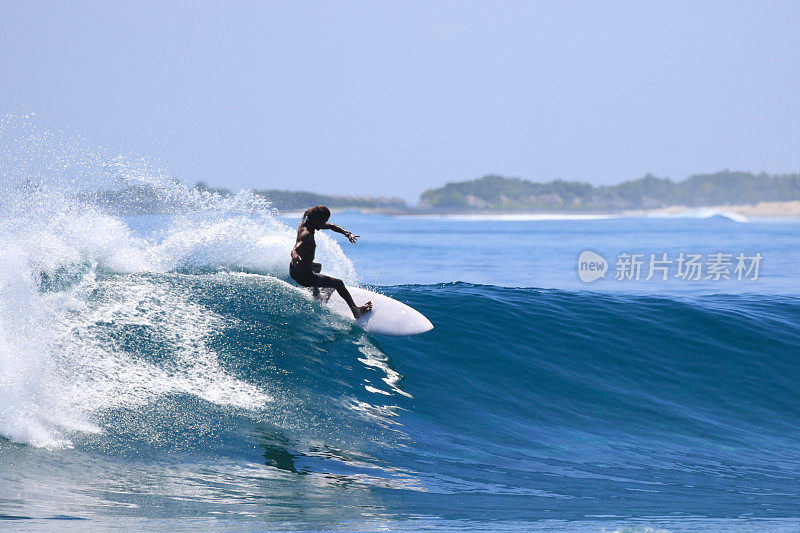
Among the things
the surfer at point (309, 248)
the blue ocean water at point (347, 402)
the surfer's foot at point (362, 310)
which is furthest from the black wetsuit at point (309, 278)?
the blue ocean water at point (347, 402)

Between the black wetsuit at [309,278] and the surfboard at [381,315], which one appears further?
the surfboard at [381,315]

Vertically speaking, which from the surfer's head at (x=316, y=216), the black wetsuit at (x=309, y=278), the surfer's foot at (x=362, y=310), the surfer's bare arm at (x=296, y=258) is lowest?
the surfer's foot at (x=362, y=310)

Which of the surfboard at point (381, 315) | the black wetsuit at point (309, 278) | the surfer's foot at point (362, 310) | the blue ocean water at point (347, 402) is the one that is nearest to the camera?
the blue ocean water at point (347, 402)

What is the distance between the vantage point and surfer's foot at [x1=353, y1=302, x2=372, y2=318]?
10586 millimetres

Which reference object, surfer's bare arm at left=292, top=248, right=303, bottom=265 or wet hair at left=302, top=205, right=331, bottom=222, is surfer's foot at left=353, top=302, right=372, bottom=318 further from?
wet hair at left=302, top=205, right=331, bottom=222

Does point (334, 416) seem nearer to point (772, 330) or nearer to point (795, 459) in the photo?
point (795, 459)

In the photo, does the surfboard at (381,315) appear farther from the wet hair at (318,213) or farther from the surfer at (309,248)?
the wet hair at (318,213)

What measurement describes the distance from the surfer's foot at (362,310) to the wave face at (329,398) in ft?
1.13

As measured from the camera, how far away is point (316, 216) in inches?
382

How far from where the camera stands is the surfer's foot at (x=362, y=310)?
10.6 meters

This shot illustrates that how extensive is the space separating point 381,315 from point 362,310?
39 centimetres
